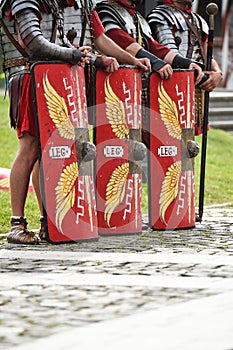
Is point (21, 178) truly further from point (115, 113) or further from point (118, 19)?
point (118, 19)

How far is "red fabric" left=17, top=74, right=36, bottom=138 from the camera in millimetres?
6383

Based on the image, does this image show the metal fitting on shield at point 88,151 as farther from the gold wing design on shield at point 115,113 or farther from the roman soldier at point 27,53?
the gold wing design on shield at point 115,113

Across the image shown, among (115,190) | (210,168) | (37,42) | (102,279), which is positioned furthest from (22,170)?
(210,168)

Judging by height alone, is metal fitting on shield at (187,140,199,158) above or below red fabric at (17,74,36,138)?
below

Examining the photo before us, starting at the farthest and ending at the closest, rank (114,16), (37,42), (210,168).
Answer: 1. (210,168)
2. (114,16)
3. (37,42)

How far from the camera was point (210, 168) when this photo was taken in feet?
40.8

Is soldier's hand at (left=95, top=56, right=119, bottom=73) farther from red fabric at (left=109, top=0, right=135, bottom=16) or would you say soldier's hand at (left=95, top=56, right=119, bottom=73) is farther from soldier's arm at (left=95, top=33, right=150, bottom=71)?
red fabric at (left=109, top=0, right=135, bottom=16)

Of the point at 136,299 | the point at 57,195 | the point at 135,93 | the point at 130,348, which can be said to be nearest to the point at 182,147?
the point at 135,93

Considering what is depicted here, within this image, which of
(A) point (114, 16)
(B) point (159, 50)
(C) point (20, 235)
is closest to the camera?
(C) point (20, 235)

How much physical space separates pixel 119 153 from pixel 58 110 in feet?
2.27

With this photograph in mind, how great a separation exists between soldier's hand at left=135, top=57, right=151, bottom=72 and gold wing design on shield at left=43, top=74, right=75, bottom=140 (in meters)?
0.76

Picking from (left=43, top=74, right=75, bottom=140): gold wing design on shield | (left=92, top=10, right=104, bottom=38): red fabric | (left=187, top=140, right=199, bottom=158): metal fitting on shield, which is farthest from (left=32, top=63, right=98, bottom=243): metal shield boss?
(left=187, top=140, right=199, bottom=158): metal fitting on shield

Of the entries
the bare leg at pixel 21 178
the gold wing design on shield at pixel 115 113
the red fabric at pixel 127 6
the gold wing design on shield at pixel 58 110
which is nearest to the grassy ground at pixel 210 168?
the bare leg at pixel 21 178

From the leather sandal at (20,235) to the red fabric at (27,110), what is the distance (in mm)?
518
